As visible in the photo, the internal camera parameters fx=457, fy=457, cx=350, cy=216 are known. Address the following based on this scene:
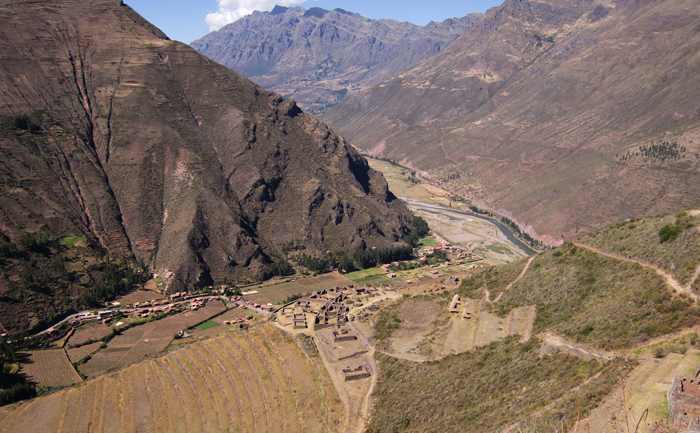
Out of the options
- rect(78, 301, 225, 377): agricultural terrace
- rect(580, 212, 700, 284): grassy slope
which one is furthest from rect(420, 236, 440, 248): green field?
rect(580, 212, 700, 284): grassy slope

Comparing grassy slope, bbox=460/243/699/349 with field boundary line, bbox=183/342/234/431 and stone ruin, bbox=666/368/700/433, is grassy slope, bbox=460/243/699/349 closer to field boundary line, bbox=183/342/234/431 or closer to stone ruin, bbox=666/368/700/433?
stone ruin, bbox=666/368/700/433

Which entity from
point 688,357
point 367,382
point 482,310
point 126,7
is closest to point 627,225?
point 482,310

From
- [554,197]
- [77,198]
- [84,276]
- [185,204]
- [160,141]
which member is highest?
[160,141]

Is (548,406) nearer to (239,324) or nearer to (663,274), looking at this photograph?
(663,274)

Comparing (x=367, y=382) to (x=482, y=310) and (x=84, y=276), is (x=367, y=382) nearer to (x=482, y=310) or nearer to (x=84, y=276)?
(x=482, y=310)

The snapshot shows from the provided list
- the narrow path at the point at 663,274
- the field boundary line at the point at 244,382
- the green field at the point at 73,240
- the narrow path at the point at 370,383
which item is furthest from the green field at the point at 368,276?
the green field at the point at 73,240

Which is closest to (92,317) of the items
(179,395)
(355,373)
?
(179,395)
